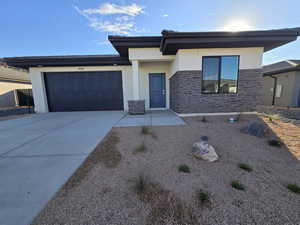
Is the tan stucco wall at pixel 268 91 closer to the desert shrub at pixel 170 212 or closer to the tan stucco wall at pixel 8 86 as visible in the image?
the desert shrub at pixel 170 212

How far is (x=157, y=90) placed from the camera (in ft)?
26.9

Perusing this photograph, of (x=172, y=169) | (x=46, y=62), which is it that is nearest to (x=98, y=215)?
(x=172, y=169)

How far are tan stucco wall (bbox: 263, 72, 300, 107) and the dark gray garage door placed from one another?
41.6ft

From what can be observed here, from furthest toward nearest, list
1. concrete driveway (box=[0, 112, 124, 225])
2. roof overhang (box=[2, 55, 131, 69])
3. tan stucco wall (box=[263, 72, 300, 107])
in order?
tan stucco wall (box=[263, 72, 300, 107]) < roof overhang (box=[2, 55, 131, 69]) < concrete driveway (box=[0, 112, 124, 225])

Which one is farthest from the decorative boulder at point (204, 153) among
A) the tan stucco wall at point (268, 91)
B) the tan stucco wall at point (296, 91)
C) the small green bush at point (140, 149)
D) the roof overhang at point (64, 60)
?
the tan stucco wall at point (268, 91)

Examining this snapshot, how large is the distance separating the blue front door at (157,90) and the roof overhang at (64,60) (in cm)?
203

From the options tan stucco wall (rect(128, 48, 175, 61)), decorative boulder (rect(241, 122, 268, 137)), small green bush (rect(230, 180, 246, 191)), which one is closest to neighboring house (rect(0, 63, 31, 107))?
tan stucco wall (rect(128, 48, 175, 61))

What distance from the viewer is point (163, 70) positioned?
313 inches

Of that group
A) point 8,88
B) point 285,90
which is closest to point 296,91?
point 285,90

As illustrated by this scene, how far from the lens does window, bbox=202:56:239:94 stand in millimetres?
5375

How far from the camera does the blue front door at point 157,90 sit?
26.5ft

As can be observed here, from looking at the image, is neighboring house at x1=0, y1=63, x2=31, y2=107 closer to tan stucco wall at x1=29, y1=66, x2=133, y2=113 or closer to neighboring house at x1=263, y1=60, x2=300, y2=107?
tan stucco wall at x1=29, y1=66, x2=133, y2=113

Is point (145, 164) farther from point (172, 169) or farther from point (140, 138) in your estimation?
point (140, 138)

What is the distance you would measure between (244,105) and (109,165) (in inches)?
247
